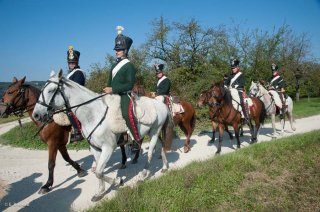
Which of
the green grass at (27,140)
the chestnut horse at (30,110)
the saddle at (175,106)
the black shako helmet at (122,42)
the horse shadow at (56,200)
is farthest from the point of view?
the green grass at (27,140)

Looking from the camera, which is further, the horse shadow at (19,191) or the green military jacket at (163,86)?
the green military jacket at (163,86)

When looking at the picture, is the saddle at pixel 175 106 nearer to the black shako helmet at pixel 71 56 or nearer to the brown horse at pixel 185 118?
the brown horse at pixel 185 118

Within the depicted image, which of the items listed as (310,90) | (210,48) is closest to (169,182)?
(210,48)

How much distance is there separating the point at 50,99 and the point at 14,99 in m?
2.10

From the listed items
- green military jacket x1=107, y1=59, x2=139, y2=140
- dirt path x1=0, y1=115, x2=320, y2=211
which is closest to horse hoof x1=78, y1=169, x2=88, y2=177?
dirt path x1=0, y1=115, x2=320, y2=211

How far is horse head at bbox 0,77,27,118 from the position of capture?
7352mm

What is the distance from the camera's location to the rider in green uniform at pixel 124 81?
6.49 meters

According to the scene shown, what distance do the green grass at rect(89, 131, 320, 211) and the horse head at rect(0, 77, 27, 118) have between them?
3.55 meters

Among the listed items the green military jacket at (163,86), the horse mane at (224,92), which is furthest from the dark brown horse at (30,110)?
the horse mane at (224,92)

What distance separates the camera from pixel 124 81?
6.61 meters

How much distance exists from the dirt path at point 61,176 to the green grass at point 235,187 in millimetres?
1219

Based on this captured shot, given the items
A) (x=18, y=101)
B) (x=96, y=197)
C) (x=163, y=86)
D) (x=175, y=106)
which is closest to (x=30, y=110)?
(x=18, y=101)

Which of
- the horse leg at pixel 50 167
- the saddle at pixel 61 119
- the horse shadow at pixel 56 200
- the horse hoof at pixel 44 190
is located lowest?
the horse shadow at pixel 56 200

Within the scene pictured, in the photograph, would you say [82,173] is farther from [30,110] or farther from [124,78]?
[124,78]
